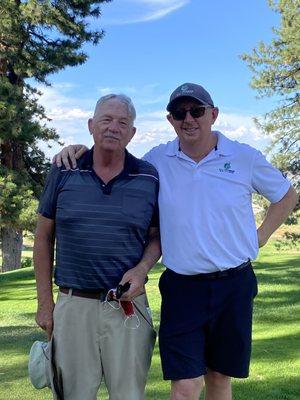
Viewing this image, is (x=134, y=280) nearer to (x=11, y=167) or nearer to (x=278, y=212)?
(x=278, y=212)

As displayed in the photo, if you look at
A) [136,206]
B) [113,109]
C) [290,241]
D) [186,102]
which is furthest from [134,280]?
[290,241]

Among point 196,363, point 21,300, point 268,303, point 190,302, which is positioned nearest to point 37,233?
point 190,302

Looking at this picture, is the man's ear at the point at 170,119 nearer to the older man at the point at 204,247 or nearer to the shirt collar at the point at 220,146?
the older man at the point at 204,247

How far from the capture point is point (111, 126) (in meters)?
2.95

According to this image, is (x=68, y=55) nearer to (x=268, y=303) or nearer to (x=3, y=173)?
(x=3, y=173)

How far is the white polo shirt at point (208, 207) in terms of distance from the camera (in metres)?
3.03

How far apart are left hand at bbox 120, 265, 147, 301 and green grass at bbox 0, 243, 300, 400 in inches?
72.2

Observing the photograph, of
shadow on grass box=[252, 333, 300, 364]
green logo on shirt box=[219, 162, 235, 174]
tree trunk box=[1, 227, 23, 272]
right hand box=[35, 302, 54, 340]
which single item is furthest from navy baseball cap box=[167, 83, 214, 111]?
tree trunk box=[1, 227, 23, 272]

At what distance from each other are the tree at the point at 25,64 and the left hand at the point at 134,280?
1264 centimetres

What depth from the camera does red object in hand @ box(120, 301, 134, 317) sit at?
2.93 m

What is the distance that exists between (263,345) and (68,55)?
41.7 feet

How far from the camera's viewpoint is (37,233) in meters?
3.13

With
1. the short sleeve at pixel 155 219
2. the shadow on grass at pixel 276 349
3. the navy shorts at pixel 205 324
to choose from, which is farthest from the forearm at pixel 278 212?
the shadow on grass at pixel 276 349

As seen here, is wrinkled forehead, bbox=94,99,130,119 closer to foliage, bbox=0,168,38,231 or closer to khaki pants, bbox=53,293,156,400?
khaki pants, bbox=53,293,156,400
